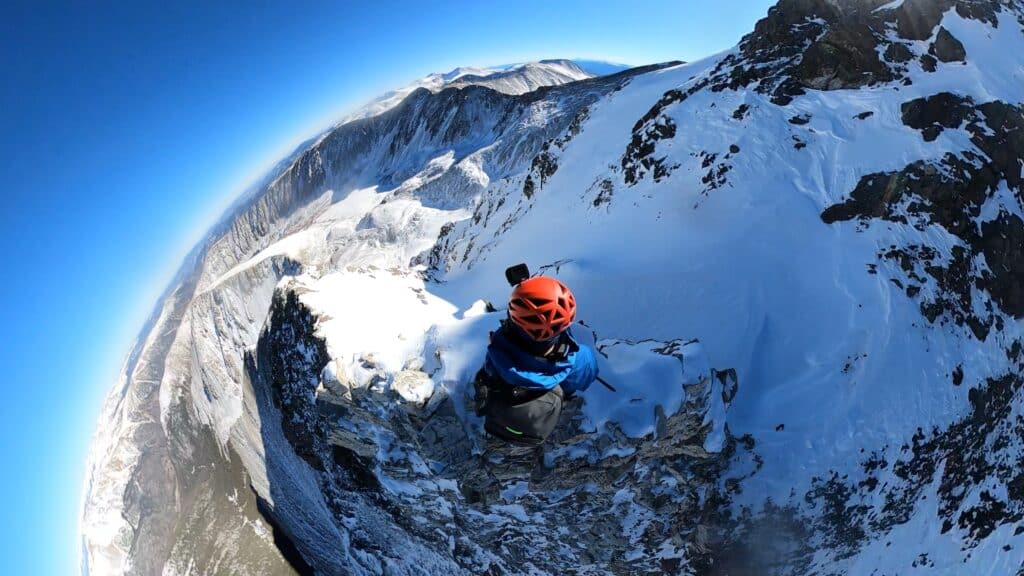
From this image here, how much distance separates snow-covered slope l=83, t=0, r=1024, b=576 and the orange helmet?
4.31m

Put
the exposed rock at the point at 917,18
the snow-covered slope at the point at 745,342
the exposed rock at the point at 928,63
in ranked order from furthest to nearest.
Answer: the exposed rock at the point at 917,18
the exposed rock at the point at 928,63
the snow-covered slope at the point at 745,342

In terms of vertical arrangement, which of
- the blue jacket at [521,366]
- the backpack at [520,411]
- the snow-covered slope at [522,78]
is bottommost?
the backpack at [520,411]

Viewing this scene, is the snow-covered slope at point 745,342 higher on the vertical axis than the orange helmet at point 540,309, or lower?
lower

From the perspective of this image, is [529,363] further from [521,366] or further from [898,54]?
[898,54]

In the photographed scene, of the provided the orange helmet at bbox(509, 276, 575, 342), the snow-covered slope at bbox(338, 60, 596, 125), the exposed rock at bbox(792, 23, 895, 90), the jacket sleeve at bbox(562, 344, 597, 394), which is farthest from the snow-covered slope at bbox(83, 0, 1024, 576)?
the snow-covered slope at bbox(338, 60, 596, 125)

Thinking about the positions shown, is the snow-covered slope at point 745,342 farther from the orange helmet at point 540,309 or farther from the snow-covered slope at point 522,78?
the snow-covered slope at point 522,78

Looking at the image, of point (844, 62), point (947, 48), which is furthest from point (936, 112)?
point (947, 48)

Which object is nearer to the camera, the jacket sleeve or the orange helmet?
the orange helmet

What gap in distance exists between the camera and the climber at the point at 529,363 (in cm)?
509

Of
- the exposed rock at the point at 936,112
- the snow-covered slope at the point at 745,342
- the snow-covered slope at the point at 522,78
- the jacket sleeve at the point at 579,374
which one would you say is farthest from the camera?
the snow-covered slope at the point at 522,78

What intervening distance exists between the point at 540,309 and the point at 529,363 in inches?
31.3

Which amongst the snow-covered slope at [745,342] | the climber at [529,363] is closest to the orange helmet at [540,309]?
the climber at [529,363]

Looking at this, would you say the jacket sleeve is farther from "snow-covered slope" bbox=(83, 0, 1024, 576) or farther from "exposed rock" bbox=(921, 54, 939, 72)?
"exposed rock" bbox=(921, 54, 939, 72)

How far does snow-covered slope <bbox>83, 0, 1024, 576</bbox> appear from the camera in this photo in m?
10.2
